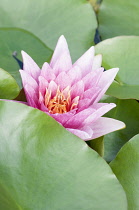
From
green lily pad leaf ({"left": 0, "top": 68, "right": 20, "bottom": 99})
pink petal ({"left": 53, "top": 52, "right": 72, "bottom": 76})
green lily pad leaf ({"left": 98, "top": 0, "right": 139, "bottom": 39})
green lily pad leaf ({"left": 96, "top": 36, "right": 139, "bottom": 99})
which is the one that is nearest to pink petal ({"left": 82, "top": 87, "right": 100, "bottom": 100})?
pink petal ({"left": 53, "top": 52, "right": 72, "bottom": 76})

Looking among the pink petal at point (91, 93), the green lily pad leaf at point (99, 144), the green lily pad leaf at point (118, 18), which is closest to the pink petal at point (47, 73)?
the pink petal at point (91, 93)

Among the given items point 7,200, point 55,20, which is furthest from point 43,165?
point 55,20

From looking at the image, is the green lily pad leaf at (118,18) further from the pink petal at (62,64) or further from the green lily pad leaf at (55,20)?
the pink petal at (62,64)

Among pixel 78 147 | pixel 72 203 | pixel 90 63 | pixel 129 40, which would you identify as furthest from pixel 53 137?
pixel 129 40

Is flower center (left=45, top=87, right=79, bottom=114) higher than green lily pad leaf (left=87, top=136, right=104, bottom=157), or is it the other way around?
flower center (left=45, top=87, right=79, bottom=114)

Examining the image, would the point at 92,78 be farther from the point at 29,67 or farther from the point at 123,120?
the point at 123,120

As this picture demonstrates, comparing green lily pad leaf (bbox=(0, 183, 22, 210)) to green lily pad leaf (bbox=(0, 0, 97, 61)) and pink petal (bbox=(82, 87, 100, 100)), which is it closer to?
pink petal (bbox=(82, 87, 100, 100))
